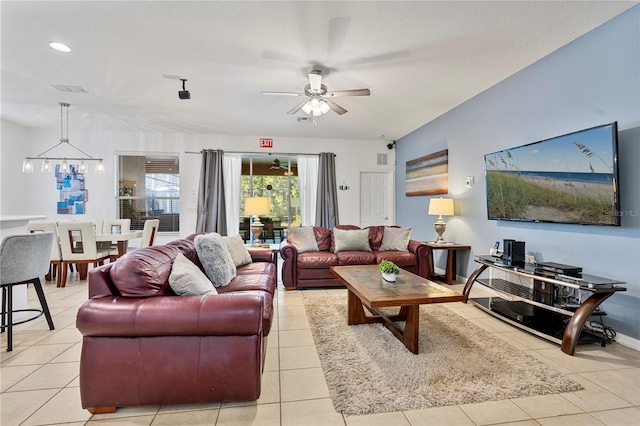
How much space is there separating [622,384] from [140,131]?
7.56 metres

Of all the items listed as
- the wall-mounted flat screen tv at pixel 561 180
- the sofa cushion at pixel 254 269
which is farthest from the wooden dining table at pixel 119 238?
the wall-mounted flat screen tv at pixel 561 180

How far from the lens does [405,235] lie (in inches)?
191

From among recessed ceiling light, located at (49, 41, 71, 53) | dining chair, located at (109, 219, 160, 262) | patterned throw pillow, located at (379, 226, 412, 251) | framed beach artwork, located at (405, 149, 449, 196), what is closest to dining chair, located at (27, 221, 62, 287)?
dining chair, located at (109, 219, 160, 262)

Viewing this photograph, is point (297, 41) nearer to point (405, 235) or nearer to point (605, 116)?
point (605, 116)

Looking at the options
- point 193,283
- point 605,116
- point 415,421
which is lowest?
Result: point 415,421

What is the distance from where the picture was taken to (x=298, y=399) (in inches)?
73.3

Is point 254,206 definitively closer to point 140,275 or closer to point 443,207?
point 140,275

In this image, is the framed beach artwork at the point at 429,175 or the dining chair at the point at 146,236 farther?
the framed beach artwork at the point at 429,175

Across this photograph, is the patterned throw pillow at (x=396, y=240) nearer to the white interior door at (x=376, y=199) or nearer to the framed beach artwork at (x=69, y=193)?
the white interior door at (x=376, y=199)

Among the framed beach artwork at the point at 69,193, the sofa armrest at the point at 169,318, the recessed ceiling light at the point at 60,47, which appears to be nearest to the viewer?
the sofa armrest at the point at 169,318

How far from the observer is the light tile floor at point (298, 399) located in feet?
5.51

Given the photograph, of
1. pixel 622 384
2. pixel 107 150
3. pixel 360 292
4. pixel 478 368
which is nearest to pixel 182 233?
pixel 107 150

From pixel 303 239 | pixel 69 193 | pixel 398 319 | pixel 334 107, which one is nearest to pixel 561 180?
pixel 398 319

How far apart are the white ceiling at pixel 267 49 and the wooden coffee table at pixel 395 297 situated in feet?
7.46
